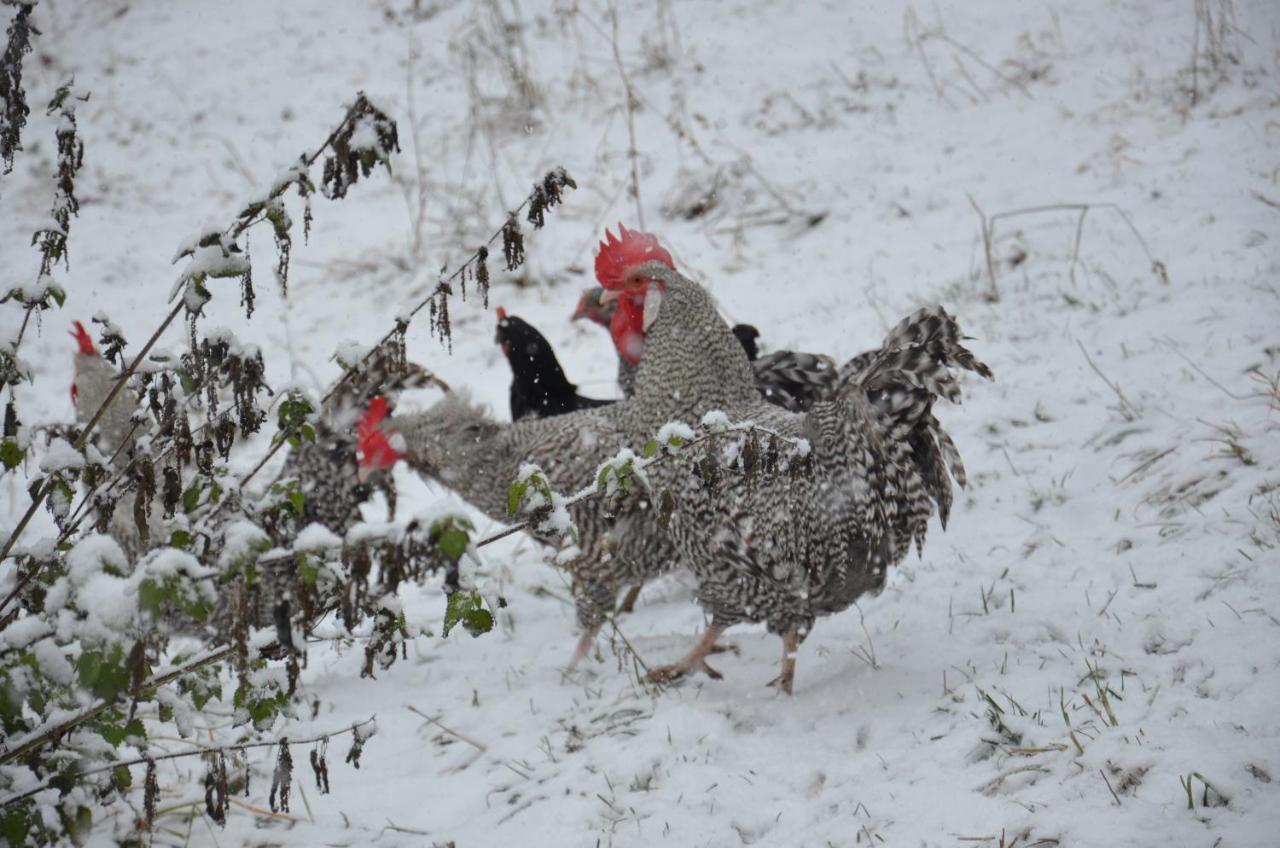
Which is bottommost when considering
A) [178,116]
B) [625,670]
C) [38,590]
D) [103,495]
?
[625,670]

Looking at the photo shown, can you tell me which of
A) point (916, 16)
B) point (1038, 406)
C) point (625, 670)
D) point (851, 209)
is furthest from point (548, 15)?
point (625, 670)

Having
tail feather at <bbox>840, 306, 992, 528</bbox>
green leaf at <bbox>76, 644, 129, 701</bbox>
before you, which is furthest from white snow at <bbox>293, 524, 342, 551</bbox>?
tail feather at <bbox>840, 306, 992, 528</bbox>

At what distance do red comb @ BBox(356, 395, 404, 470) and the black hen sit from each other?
3.10 feet

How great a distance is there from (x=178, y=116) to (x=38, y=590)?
453 inches

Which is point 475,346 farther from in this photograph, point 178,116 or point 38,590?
point 178,116

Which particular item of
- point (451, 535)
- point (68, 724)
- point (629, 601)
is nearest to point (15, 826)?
point (68, 724)

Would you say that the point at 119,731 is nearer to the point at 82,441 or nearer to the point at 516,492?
the point at 82,441

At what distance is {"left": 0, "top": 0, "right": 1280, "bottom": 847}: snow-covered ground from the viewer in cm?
299

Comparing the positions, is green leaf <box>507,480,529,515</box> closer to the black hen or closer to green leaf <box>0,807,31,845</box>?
green leaf <box>0,807,31,845</box>

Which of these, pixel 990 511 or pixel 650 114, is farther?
pixel 650 114

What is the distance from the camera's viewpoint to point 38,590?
2.07m

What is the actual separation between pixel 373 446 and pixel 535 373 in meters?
1.15

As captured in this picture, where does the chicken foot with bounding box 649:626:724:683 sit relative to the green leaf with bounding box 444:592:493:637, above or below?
below

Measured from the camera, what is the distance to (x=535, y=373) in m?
5.46
